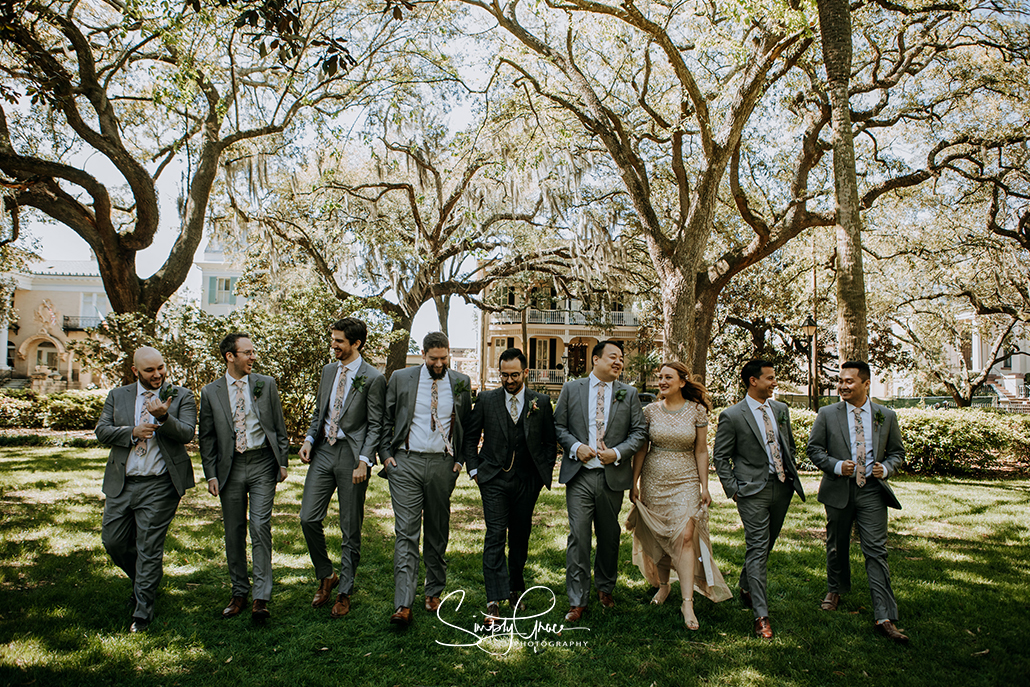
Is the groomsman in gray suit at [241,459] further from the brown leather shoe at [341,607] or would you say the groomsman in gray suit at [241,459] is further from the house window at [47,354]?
the house window at [47,354]

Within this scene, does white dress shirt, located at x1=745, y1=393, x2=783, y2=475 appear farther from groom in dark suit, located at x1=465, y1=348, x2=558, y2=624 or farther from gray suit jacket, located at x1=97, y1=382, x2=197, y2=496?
gray suit jacket, located at x1=97, y1=382, x2=197, y2=496

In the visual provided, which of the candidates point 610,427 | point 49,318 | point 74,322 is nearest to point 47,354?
point 74,322

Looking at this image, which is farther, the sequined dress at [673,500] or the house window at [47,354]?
the house window at [47,354]

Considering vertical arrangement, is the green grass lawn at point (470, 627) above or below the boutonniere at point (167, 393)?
below

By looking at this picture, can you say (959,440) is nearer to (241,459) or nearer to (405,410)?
(405,410)

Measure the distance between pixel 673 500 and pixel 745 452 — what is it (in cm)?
70

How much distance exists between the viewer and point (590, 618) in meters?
4.62

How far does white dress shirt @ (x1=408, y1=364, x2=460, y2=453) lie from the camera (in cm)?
475

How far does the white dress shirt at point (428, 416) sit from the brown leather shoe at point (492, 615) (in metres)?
1.23

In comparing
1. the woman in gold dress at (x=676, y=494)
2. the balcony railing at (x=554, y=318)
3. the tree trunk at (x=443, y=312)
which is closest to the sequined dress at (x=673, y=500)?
the woman in gold dress at (x=676, y=494)

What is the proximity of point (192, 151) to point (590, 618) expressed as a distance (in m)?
13.2

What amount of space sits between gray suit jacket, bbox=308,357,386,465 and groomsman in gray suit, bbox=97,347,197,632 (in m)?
0.94

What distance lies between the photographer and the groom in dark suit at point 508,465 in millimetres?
4707
